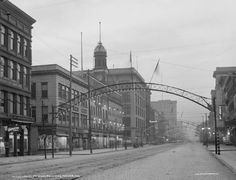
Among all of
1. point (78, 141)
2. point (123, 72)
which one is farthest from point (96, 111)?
point (123, 72)

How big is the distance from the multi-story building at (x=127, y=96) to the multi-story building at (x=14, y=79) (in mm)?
84898

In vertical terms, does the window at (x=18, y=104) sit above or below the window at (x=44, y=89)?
below

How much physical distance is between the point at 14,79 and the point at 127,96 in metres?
113

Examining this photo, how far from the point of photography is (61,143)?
3388 inches

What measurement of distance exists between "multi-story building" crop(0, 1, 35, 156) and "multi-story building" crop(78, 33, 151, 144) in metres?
84.9

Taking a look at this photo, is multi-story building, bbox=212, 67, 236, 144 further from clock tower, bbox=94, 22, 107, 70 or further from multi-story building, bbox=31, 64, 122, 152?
clock tower, bbox=94, 22, 107, 70

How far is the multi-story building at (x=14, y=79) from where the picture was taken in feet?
198

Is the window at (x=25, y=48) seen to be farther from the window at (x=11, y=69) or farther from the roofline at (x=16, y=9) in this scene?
the window at (x=11, y=69)

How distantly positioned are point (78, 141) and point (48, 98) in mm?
16710

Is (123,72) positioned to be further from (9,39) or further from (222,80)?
(9,39)

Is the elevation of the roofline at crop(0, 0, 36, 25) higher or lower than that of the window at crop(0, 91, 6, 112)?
higher

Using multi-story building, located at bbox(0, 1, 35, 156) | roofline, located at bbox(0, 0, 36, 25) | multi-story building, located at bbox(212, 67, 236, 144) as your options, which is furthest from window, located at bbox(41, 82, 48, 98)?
multi-story building, located at bbox(212, 67, 236, 144)

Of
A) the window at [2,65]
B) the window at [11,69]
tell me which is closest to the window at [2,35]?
the window at [2,65]

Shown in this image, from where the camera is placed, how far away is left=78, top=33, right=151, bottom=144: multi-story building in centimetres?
15562
